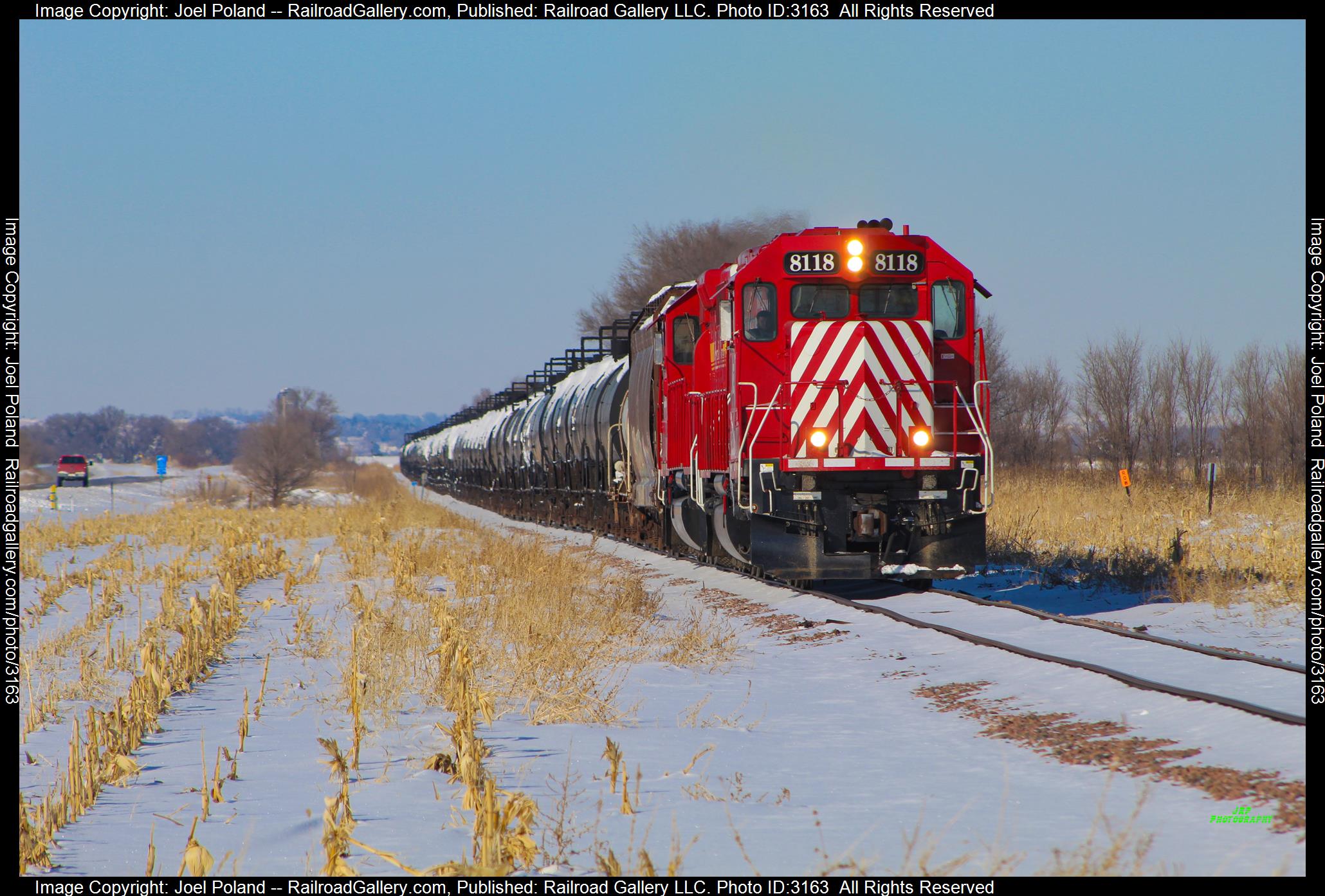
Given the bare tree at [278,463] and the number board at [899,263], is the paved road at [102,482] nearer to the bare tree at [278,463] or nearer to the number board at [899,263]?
the bare tree at [278,463]

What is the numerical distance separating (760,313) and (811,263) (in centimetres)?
70

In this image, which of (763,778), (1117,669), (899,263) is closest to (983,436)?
(899,263)

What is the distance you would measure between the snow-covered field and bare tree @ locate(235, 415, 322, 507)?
172ft

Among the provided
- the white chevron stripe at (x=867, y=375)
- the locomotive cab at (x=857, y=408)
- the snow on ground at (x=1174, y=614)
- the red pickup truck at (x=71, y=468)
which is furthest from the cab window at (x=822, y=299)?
the red pickup truck at (x=71, y=468)

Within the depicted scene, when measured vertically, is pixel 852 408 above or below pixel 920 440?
above

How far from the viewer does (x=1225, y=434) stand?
99.2 feet

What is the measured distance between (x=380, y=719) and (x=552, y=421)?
21.4 meters

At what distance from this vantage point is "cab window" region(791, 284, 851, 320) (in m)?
12.3

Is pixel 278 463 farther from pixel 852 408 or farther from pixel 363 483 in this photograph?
pixel 852 408

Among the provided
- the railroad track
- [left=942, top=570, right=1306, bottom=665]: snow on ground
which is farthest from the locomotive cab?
[left=942, top=570, right=1306, bottom=665]: snow on ground

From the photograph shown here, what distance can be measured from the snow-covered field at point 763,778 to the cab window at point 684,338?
676cm

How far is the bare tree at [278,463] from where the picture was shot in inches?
2381

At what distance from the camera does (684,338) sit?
15.6m

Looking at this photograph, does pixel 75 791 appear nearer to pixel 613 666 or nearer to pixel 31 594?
pixel 613 666
